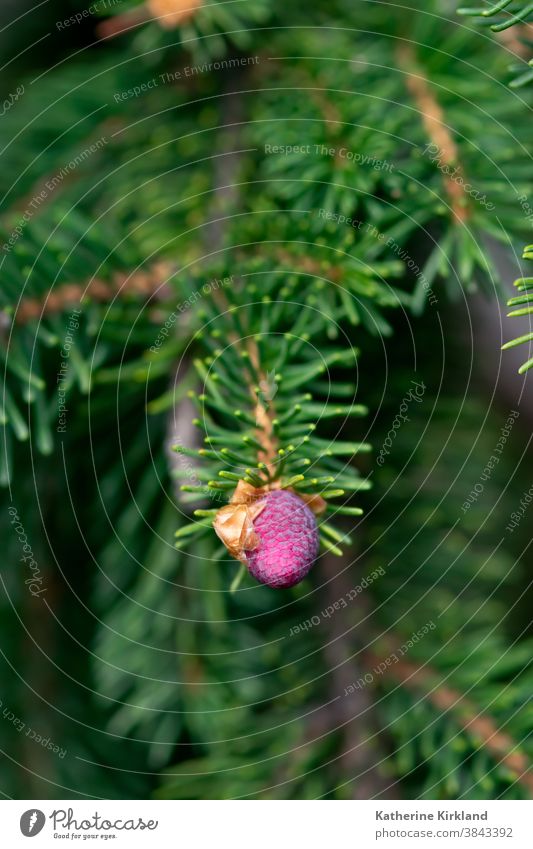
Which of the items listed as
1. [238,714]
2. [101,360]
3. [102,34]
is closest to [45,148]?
[102,34]

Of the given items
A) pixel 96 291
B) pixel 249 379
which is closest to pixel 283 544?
pixel 249 379

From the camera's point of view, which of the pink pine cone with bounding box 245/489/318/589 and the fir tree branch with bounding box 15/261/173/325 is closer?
the pink pine cone with bounding box 245/489/318/589

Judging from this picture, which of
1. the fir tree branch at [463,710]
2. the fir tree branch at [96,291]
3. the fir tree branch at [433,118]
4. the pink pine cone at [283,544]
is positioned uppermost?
the fir tree branch at [433,118]

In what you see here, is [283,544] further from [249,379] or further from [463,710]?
[463,710]

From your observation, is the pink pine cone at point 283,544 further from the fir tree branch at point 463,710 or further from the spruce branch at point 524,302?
the fir tree branch at point 463,710

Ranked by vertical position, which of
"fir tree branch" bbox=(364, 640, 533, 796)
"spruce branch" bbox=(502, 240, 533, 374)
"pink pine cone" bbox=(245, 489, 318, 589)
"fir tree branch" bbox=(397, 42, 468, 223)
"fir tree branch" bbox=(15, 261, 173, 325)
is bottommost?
"fir tree branch" bbox=(364, 640, 533, 796)

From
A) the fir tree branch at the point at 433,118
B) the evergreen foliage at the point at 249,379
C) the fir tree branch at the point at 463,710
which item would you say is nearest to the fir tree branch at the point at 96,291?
the evergreen foliage at the point at 249,379

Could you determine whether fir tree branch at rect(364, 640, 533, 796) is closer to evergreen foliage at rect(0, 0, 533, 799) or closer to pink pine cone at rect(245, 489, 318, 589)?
evergreen foliage at rect(0, 0, 533, 799)

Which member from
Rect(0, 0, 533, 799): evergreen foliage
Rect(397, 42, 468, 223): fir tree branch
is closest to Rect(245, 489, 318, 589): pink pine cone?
Rect(0, 0, 533, 799): evergreen foliage
